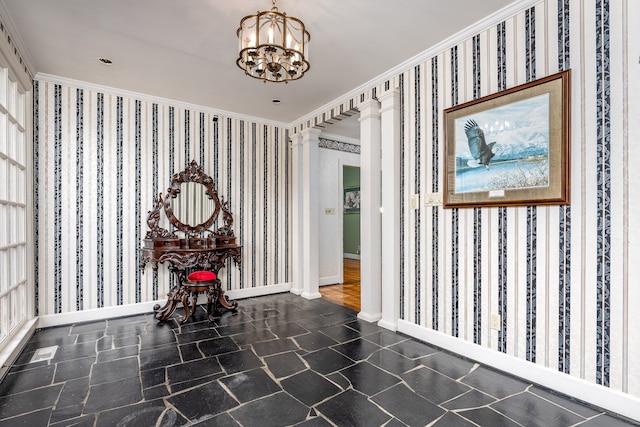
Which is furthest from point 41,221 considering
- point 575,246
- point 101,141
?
point 575,246

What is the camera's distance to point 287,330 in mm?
3355

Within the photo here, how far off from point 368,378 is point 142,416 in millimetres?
1453

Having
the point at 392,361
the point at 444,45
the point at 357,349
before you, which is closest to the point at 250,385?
the point at 357,349

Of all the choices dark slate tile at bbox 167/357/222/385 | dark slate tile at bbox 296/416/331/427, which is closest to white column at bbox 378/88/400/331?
dark slate tile at bbox 296/416/331/427

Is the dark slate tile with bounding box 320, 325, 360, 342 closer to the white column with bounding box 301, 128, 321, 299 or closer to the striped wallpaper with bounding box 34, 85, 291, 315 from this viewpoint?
the white column with bounding box 301, 128, 321, 299

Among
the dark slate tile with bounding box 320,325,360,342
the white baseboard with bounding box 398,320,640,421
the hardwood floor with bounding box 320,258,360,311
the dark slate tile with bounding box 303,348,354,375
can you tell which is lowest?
the hardwood floor with bounding box 320,258,360,311

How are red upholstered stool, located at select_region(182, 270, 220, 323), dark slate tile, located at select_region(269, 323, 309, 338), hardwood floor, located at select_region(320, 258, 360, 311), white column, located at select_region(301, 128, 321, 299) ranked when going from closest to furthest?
dark slate tile, located at select_region(269, 323, 309, 338)
red upholstered stool, located at select_region(182, 270, 220, 323)
hardwood floor, located at select_region(320, 258, 360, 311)
white column, located at select_region(301, 128, 321, 299)

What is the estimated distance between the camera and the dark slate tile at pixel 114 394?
6.64ft

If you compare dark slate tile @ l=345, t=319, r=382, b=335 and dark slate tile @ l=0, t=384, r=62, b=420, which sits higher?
dark slate tile @ l=0, t=384, r=62, b=420

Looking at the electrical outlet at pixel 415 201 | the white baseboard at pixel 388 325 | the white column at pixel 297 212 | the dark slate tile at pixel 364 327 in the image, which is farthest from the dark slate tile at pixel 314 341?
the white column at pixel 297 212

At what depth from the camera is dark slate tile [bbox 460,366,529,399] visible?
2.17 metres

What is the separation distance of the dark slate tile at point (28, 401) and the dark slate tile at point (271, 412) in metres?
1.22

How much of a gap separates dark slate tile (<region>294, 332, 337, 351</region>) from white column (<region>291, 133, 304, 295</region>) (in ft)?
5.71

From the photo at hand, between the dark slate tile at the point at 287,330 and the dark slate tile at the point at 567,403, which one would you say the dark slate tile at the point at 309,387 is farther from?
the dark slate tile at the point at 567,403
